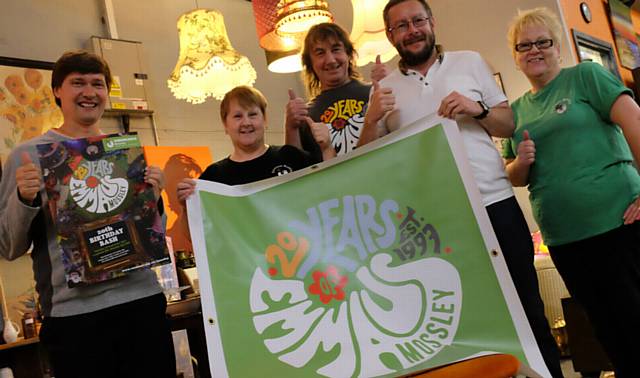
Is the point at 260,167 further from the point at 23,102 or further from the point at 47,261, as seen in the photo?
the point at 23,102

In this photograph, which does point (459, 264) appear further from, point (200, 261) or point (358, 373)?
point (200, 261)

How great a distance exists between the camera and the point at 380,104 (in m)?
1.95

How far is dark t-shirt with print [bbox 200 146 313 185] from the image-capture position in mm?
2064

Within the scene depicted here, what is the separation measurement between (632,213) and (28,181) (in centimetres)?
191

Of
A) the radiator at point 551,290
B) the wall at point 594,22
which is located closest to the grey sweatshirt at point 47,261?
the radiator at point 551,290

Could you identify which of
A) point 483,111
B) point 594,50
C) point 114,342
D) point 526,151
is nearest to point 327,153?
point 483,111

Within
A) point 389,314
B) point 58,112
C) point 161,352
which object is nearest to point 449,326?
point 389,314

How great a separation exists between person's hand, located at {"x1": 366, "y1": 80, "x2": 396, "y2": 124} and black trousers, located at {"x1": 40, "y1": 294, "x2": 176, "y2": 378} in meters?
0.94

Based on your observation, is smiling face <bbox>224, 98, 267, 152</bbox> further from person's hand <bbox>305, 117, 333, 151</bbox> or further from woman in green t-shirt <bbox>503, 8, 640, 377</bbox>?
woman in green t-shirt <bbox>503, 8, 640, 377</bbox>

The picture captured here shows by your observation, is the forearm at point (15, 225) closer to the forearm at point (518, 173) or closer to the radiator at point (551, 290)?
the forearm at point (518, 173)

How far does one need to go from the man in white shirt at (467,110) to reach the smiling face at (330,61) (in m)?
0.29

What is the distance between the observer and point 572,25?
526 cm

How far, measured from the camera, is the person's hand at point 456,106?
5.90ft

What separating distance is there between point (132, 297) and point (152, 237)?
0.66 feet
